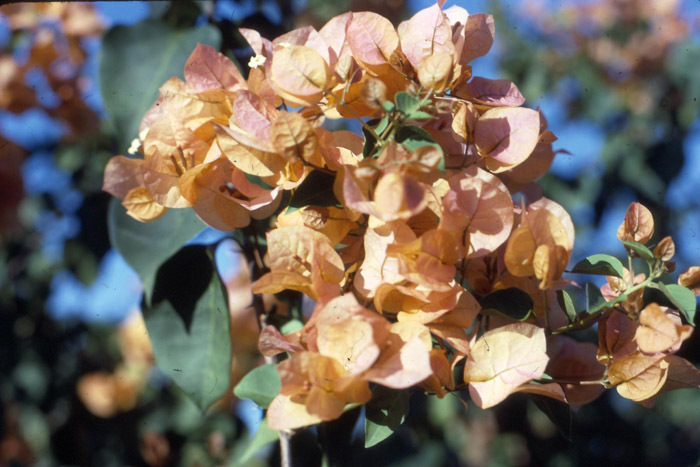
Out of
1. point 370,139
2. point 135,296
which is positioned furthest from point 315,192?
point 135,296

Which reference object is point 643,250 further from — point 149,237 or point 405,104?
point 149,237

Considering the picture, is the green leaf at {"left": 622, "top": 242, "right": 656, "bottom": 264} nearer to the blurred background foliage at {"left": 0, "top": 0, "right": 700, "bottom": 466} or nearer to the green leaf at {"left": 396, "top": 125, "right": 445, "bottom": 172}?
the green leaf at {"left": 396, "top": 125, "right": 445, "bottom": 172}

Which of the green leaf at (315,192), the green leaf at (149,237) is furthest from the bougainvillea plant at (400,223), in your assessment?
the green leaf at (149,237)

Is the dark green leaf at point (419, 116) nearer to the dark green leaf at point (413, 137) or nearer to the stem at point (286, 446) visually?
the dark green leaf at point (413, 137)

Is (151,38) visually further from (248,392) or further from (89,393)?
(89,393)

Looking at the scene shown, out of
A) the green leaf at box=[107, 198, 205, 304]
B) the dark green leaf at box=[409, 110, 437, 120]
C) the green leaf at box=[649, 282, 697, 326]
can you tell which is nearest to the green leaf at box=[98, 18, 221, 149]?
the green leaf at box=[107, 198, 205, 304]
